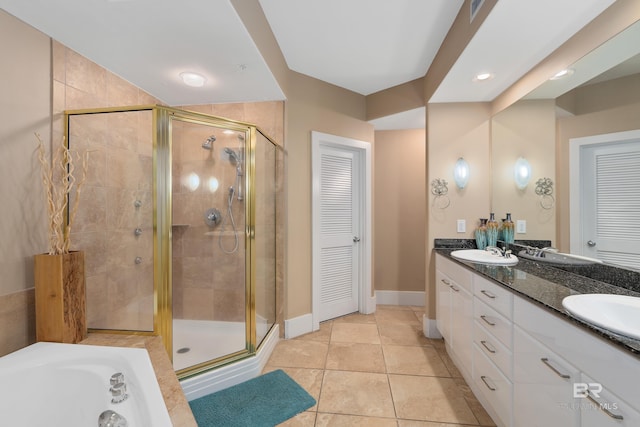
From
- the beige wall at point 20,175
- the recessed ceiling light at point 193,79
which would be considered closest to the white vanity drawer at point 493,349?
the beige wall at point 20,175

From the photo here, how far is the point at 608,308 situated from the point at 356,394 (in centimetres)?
146

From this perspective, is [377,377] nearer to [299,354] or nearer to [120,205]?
[299,354]

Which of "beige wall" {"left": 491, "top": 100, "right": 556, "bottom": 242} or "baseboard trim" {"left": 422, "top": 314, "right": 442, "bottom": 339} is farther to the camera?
"baseboard trim" {"left": 422, "top": 314, "right": 442, "bottom": 339}

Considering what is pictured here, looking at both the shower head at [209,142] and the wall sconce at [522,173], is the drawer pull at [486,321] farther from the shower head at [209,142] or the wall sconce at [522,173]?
the shower head at [209,142]

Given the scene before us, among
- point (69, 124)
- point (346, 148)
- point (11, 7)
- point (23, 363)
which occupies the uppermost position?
point (11, 7)

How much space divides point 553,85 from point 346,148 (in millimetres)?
1840

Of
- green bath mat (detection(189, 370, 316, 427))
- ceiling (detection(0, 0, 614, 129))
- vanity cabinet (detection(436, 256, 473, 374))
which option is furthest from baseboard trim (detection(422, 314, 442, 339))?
ceiling (detection(0, 0, 614, 129))

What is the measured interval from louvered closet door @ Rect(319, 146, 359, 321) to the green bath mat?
110cm

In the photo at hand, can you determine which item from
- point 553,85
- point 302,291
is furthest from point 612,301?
point 302,291

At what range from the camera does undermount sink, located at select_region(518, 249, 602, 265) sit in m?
1.50

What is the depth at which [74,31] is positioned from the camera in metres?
1.47

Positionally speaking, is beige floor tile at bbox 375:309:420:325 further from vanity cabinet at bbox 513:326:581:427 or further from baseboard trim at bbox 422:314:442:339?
vanity cabinet at bbox 513:326:581:427

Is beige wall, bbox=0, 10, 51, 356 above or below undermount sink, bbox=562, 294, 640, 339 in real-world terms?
above

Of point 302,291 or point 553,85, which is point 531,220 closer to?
point 553,85
